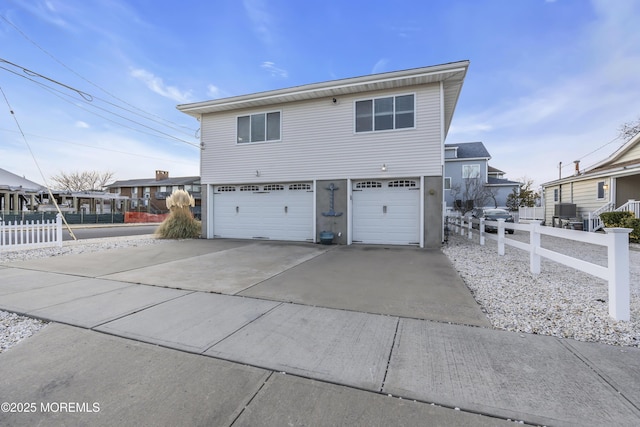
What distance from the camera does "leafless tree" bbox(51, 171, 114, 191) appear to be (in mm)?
39750

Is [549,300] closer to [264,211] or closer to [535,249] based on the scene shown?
[535,249]

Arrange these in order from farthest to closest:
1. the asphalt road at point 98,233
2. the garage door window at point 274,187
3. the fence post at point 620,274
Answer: the asphalt road at point 98,233, the garage door window at point 274,187, the fence post at point 620,274

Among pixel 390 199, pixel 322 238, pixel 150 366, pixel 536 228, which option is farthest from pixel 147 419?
pixel 390 199

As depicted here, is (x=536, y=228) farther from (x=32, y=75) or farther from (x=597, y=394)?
(x=32, y=75)

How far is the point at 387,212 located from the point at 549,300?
5790 mm

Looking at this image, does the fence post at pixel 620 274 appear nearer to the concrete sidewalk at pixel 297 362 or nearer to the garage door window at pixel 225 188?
the concrete sidewalk at pixel 297 362

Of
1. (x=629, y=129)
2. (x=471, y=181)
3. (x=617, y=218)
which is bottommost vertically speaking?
(x=617, y=218)

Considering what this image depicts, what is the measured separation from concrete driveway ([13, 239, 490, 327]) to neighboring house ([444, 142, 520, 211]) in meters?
19.0

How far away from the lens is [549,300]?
3801mm

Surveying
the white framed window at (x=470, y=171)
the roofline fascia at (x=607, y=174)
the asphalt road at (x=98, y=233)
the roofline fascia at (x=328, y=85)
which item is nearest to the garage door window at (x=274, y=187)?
the roofline fascia at (x=328, y=85)

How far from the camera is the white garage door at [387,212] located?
9.12 metres

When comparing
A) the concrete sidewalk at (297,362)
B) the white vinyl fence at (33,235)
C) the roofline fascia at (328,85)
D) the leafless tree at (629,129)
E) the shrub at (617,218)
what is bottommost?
the concrete sidewalk at (297,362)

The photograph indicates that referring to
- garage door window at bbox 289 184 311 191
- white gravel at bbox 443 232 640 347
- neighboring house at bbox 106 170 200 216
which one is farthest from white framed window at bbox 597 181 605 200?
neighboring house at bbox 106 170 200 216

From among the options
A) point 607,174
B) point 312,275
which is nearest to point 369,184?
point 312,275
